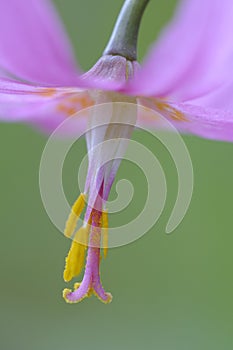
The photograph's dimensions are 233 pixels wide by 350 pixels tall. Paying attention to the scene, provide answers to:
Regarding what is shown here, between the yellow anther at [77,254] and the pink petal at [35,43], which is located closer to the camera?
the pink petal at [35,43]

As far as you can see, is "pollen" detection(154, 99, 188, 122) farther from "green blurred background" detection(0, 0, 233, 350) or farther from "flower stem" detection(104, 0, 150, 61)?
"green blurred background" detection(0, 0, 233, 350)

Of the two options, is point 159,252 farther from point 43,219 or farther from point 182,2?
point 182,2

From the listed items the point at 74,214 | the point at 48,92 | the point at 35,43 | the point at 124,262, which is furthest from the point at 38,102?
the point at 124,262

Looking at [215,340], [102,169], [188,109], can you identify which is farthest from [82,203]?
[215,340]

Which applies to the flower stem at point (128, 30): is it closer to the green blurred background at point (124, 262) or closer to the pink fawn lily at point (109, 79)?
the pink fawn lily at point (109, 79)

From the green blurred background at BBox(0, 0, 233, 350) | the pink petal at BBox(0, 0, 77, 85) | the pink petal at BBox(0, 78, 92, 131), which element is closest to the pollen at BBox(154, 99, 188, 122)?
the pink petal at BBox(0, 78, 92, 131)

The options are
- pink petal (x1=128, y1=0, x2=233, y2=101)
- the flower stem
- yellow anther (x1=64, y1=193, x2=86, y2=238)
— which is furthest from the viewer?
yellow anther (x1=64, y1=193, x2=86, y2=238)

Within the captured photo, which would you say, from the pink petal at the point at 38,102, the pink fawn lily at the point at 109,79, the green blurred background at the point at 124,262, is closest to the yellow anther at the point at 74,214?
the pink fawn lily at the point at 109,79
